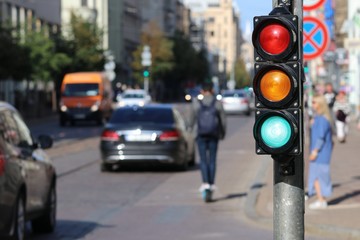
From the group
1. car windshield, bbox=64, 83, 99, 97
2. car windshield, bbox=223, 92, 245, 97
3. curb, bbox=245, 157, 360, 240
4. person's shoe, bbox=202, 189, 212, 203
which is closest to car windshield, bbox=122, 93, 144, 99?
car windshield, bbox=223, 92, 245, 97

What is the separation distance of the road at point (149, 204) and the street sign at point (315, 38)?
2440 mm

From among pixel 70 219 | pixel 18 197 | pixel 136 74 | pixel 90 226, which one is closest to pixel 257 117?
pixel 18 197

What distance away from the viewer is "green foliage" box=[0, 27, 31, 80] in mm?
51344

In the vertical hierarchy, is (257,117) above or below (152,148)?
above

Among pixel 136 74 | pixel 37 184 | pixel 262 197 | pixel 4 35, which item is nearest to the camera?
pixel 37 184

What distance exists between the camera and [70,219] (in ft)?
47.6

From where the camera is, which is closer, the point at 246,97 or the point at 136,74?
the point at 246,97

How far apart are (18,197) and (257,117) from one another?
509 centimetres

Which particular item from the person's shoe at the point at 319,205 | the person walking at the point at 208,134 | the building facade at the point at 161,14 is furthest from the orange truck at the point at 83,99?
the building facade at the point at 161,14

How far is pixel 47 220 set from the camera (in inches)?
501

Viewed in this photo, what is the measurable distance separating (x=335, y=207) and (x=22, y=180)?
5244 millimetres

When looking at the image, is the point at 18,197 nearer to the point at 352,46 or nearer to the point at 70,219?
the point at 70,219

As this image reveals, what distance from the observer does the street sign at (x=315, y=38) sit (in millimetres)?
15906

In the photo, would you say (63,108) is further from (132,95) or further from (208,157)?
(208,157)
